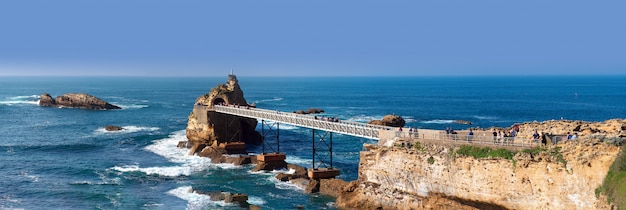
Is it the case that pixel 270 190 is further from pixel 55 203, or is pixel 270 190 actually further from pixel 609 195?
pixel 609 195

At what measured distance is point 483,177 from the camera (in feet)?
104

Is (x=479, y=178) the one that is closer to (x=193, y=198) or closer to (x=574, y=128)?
(x=574, y=128)

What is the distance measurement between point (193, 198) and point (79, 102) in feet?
286

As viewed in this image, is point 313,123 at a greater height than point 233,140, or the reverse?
point 313,123

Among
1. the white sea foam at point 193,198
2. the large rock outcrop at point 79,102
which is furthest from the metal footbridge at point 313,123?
the large rock outcrop at point 79,102

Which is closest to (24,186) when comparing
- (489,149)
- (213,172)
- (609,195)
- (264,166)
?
(213,172)

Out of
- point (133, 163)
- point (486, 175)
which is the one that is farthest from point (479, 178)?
point (133, 163)

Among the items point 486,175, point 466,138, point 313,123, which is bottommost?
point 486,175

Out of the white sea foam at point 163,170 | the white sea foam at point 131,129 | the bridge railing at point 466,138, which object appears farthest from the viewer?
the white sea foam at point 131,129

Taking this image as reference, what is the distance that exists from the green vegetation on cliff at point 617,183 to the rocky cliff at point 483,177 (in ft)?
1.29

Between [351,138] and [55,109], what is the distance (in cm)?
7165

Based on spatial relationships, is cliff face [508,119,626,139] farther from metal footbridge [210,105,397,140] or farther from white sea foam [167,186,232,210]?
white sea foam [167,186,232,210]

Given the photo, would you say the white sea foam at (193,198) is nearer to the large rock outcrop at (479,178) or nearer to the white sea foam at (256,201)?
the white sea foam at (256,201)

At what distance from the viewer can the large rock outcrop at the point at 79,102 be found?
390 feet
